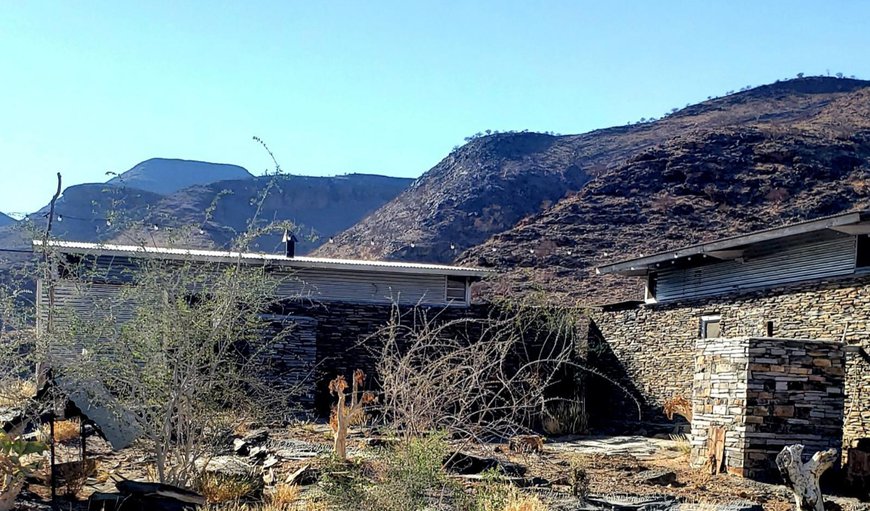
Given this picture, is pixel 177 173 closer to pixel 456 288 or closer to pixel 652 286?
pixel 456 288

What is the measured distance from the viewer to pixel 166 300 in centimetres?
916

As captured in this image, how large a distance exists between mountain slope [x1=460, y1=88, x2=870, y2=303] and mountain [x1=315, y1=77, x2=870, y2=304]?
81 mm

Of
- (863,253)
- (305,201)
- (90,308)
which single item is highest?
(305,201)

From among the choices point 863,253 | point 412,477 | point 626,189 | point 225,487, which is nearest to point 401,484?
point 412,477

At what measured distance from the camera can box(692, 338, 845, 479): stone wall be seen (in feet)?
37.5

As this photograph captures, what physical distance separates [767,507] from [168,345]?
6773mm

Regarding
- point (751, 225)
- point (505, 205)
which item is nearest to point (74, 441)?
point (751, 225)

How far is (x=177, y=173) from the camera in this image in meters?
81.4

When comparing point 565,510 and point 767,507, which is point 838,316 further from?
point 565,510

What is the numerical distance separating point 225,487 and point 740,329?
34.5 feet

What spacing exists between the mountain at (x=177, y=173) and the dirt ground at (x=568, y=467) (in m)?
67.3

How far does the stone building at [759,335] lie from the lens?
38.2ft

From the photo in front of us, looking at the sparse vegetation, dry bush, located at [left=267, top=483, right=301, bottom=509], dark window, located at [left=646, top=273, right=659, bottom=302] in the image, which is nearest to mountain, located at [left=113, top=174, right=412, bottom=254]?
dark window, located at [left=646, top=273, right=659, bottom=302]

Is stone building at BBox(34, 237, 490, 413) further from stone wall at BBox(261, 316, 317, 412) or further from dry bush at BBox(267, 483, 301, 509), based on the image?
dry bush at BBox(267, 483, 301, 509)
